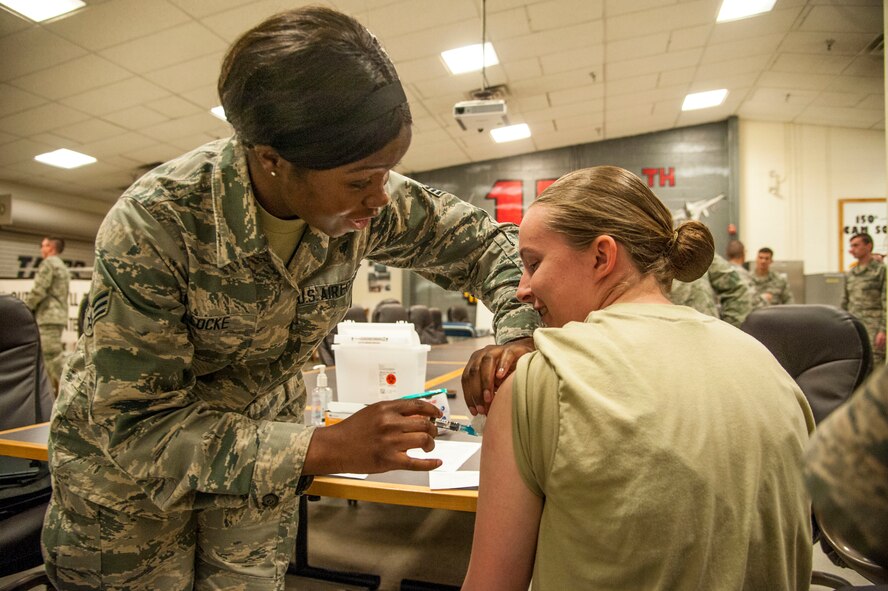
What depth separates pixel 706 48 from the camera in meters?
5.75

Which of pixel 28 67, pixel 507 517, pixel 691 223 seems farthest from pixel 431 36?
pixel 507 517

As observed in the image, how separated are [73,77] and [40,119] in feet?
4.03

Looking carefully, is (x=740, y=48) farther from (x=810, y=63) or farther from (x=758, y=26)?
(x=810, y=63)

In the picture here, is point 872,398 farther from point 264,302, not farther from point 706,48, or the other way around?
point 706,48

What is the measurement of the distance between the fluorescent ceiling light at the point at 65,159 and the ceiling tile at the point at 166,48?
2.79m

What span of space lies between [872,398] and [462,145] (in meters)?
8.38

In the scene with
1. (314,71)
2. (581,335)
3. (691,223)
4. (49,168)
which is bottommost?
(581,335)

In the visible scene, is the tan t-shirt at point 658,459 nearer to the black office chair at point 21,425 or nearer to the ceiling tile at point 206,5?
the black office chair at point 21,425

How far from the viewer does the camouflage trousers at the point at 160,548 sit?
0.99 metres

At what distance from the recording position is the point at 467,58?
17.6 ft

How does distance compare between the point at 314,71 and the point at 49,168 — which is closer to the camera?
the point at 314,71

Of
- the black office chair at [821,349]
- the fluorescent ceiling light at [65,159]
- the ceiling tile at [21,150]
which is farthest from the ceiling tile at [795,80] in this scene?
the ceiling tile at [21,150]

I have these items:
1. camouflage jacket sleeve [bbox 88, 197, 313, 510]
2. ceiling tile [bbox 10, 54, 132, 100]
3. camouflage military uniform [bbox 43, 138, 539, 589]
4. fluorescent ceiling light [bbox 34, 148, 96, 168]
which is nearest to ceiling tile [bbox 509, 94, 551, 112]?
ceiling tile [bbox 10, 54, 132, 100]

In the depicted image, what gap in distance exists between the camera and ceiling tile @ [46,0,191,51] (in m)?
3.97
